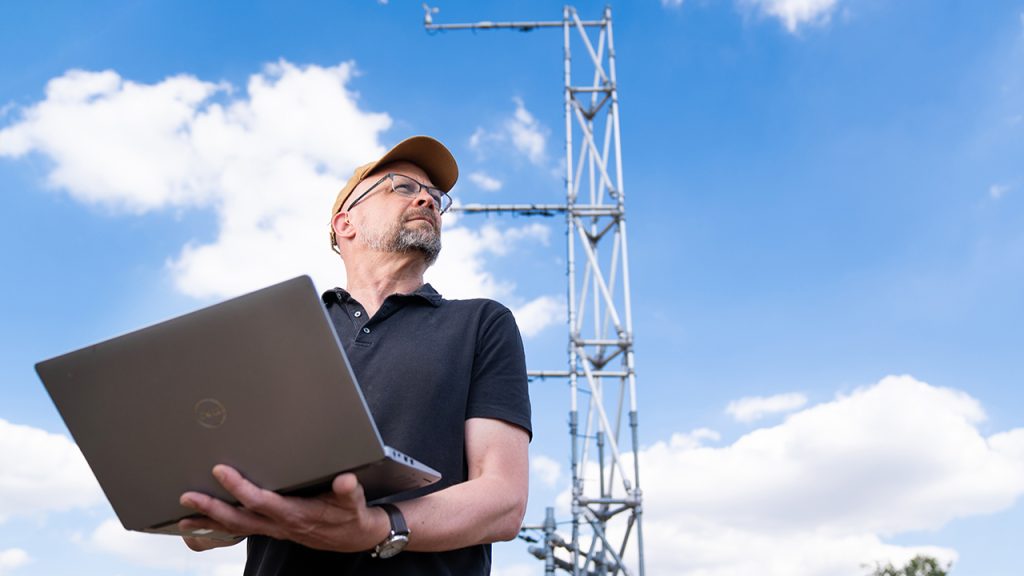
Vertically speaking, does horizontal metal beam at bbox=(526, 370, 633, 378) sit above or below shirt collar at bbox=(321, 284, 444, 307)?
above

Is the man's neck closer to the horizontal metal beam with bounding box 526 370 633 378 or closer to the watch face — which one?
the watch face

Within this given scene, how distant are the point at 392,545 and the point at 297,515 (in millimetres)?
223

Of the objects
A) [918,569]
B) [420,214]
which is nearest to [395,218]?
[420,214]

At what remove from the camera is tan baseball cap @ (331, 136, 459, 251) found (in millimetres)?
2961

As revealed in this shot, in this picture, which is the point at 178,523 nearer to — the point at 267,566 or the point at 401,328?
the point at 267,566

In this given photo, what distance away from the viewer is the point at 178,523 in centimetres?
172

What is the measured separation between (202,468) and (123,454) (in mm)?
184

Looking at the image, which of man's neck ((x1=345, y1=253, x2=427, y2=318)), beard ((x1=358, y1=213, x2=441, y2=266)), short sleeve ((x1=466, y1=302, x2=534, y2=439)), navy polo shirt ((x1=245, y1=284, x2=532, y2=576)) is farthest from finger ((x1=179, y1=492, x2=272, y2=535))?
beard ((x1=358, y1=213, x2=441, y2=266))

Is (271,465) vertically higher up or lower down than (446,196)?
lower down

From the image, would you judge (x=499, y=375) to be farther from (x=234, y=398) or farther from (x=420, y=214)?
(x=234, y=398)

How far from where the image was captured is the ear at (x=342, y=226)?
9.68 feet

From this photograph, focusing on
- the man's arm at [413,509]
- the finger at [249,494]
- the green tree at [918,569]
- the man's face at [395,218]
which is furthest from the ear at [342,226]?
the green tree at [918,569]

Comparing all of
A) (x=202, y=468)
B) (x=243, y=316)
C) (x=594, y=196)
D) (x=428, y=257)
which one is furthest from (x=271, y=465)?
(x=594, y=196)

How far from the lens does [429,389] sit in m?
2.21
